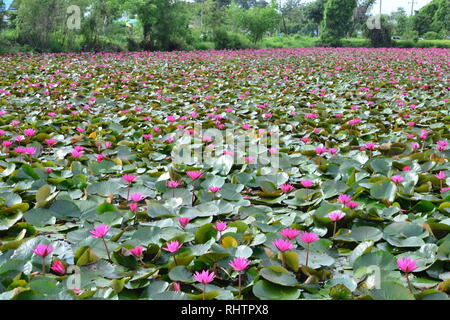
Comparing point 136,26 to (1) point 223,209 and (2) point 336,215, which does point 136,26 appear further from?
(2) point 336,215

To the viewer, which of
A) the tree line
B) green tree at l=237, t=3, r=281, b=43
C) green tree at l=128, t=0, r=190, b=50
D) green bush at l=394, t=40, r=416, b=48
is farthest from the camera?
green bush at l=394, t=40, r=416, b=48

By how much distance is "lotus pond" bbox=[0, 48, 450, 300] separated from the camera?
100 centimetres

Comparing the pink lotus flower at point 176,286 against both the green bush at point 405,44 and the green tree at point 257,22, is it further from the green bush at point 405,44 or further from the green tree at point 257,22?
the green bush at point 405,44

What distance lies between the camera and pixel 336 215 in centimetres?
123

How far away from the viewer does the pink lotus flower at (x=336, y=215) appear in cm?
122

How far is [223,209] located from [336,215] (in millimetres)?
407

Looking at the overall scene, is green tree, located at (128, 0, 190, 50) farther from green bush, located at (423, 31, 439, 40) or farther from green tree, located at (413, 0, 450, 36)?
green tree, located at (413, 0, 450, 36)

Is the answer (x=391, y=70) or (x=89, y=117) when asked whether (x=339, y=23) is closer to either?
(x=391, y=70)

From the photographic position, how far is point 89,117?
3152 mm

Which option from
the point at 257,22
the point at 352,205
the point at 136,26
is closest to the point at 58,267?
the point at 352,205

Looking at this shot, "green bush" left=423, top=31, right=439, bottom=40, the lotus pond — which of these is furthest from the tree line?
the lotus pond

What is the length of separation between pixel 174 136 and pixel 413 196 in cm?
146

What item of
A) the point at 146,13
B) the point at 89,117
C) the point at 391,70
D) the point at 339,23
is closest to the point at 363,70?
the point at 391,70

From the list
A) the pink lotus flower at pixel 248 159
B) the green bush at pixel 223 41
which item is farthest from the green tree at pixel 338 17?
the pink lotus flower at pixel 248 159
